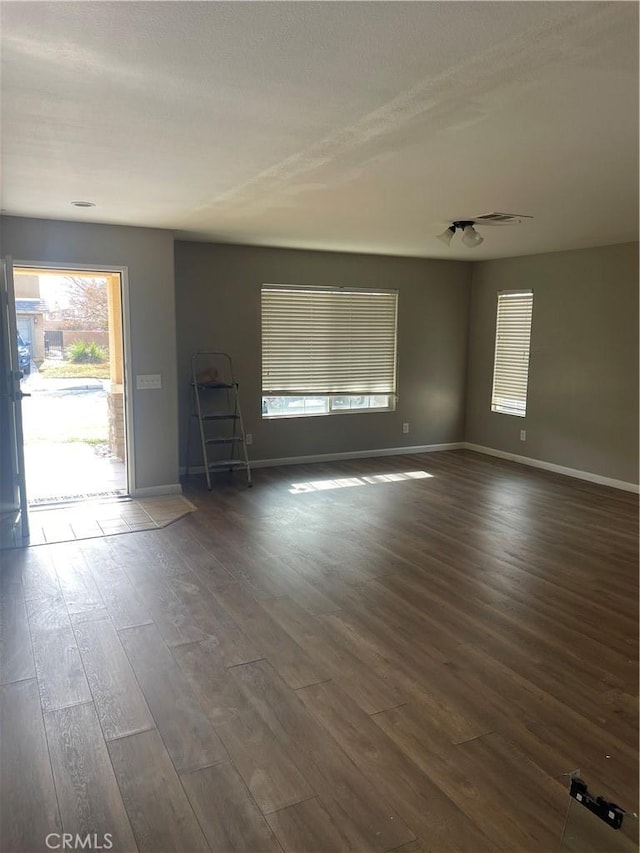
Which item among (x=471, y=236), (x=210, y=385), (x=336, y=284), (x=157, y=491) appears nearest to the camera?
(x=471, y=236)

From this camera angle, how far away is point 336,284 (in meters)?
6.91

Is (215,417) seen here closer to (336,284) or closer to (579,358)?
(336,284)

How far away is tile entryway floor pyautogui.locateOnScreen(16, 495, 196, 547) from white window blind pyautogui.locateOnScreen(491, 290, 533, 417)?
13.4 ft

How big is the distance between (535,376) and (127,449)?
451cm

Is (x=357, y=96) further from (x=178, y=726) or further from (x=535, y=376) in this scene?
(x=535, y=376)

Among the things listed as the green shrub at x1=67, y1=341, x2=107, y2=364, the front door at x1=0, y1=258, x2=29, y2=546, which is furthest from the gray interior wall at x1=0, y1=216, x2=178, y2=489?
the green shrub at x1=67, y1=341, x2=107, y2=364

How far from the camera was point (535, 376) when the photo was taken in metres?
6.90

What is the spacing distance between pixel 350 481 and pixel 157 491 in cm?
193

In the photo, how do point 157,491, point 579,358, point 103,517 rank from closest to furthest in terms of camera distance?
point 103,517 < point 157,491 < point 579,358

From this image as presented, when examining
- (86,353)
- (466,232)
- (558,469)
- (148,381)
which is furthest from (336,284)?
(86,353)

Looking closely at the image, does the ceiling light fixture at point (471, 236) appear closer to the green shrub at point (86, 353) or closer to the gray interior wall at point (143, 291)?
the gray interior wall at point (143, 291)

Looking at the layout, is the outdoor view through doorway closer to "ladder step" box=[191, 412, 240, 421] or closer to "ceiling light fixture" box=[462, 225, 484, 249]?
"ladder step" box=[191, 412, 240, 421]

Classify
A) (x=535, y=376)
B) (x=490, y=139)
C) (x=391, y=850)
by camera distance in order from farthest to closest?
1. (x=535, y=376)
2. (x=490, y=139)
3. (x=391, y=850)

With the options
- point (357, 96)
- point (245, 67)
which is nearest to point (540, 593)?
point (357, 96)
